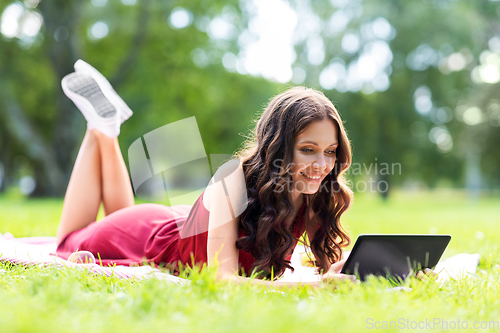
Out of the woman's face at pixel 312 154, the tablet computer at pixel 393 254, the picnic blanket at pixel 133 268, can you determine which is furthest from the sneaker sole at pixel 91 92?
the tablet computer at pixel 393 254

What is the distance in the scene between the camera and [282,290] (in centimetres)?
212

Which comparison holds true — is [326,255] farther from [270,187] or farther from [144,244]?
[144,244]

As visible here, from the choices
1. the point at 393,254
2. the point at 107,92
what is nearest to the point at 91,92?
the point at 107,92

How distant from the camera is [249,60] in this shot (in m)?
17.1

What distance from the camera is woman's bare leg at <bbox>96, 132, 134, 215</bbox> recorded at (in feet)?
11.1

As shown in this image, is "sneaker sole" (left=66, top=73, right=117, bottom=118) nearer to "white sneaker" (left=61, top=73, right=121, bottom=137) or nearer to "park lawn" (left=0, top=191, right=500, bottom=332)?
"white sneaker" (left=61, top=73, right=121, bottom=137)

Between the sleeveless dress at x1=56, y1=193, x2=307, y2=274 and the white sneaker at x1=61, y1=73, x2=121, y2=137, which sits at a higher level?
the white sneaker at x1=61, y1=73, x2=121, y2=137

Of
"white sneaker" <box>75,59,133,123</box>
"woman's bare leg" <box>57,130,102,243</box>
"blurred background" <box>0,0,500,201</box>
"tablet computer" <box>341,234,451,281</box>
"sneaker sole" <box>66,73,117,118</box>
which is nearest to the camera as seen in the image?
"tablet computer" <box>341,234,451,281</box>

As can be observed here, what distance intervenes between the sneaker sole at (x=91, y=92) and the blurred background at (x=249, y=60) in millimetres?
10607

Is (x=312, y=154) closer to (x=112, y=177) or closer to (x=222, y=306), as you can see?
(x=222, y=306)

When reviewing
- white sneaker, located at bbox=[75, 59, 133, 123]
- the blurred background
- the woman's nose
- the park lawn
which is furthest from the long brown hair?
the blurred background

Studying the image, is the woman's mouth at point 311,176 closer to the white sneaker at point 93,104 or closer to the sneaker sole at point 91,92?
the white sneaker at point 93,104

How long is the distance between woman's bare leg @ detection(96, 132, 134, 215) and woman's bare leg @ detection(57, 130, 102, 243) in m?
0.06

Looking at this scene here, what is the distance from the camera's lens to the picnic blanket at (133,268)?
2.31m
